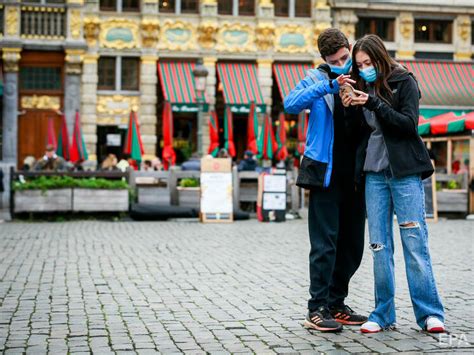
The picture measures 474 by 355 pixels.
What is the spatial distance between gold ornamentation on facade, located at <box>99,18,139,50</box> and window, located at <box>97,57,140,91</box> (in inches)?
19.5

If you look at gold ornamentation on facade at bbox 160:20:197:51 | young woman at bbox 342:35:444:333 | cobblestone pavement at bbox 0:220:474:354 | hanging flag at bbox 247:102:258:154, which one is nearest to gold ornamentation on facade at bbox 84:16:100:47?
gold ornamentation on facade at bbox 160:20:197:51

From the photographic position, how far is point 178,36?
28.6 metres

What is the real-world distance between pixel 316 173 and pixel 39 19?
23.4 m

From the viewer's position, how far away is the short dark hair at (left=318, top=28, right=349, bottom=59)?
571 centimetres

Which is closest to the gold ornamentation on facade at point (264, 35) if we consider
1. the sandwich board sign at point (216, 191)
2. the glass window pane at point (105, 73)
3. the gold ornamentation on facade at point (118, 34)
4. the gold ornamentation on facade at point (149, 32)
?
the gold ornamentation on facade at point (149, 32)

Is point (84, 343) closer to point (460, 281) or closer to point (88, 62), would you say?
point (460, 281)

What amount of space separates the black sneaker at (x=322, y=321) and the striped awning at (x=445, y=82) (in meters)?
24.2

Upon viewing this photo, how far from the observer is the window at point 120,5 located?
1118 inches

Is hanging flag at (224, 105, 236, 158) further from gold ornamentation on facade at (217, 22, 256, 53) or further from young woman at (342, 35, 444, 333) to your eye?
young woman at (342, 35, 444, 333)

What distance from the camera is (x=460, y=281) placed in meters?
8.22

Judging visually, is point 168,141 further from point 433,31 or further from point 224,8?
point 433,31

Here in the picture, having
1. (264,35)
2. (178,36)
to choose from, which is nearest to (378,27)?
(264,35)

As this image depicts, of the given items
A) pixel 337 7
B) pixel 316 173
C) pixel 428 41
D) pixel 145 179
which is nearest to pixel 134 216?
pixel 145 179

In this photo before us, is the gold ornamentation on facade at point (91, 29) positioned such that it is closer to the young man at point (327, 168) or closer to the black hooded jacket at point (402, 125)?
the young man at point (327, 168)
